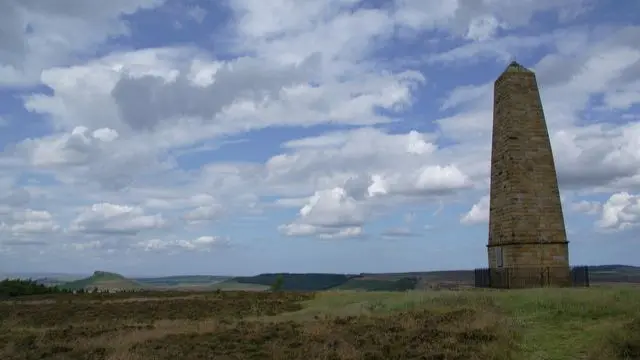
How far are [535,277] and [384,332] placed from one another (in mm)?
12155

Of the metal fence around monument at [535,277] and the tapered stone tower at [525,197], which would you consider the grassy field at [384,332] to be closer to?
the metal fence around monument at [535,277]

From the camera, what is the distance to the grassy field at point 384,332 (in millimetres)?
13180

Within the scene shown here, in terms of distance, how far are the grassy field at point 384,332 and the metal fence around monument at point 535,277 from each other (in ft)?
11.5

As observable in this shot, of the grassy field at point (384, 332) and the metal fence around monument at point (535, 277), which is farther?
the metal fence around monument at point (535, 277)

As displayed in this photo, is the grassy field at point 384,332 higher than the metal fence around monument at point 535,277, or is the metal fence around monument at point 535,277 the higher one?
the metal fence around monument at point 535,277

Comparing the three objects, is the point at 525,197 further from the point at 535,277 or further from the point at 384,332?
the point at 384,332

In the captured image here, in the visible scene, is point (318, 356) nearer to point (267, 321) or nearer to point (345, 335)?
point (345, 335)

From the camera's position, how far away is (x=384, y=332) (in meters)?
15.8

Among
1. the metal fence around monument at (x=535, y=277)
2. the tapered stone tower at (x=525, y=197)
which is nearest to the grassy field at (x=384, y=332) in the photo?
the metal fence around monument at (x=535, y=277)

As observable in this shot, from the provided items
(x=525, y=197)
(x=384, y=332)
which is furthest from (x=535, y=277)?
(x=384, y=332)

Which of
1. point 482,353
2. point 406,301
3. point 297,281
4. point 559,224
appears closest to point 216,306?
point 406,301

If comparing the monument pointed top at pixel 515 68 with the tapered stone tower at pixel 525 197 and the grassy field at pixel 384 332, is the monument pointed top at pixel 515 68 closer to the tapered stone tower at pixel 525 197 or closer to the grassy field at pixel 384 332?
the tapered stone tower at pixel 525 197

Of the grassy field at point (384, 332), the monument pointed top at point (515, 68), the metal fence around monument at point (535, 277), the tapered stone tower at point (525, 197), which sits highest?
the monument pointed top at point (515, 68)

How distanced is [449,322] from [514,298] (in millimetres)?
4190
